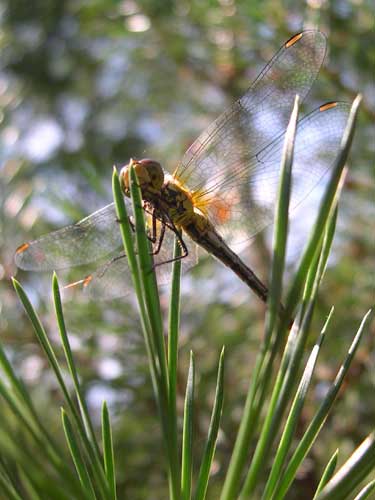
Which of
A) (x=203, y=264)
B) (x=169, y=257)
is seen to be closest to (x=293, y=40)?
(x=169, y=257)

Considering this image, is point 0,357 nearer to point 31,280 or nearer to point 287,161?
point 287,161

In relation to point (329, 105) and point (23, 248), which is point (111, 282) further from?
point (329, 105)

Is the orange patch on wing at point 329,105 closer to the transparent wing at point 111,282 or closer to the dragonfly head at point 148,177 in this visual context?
the dragonfly head at point 148,177

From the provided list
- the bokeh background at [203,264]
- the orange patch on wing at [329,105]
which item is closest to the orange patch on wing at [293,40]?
the orange patch on wing at [329,105]

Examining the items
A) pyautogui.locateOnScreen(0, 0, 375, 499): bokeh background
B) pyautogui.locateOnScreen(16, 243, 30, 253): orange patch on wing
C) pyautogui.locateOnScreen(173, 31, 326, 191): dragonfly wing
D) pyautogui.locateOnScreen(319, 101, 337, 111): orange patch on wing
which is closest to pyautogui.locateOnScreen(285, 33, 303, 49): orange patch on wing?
pyautogui.locateOnScreen(173, 31, 326, 191): dragonfly wing

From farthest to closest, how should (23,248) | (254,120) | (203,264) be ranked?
(203,264) < (254,120) < (23,248)

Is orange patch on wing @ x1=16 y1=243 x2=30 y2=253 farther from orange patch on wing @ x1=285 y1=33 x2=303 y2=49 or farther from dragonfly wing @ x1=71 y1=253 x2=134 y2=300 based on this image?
orange patch on wing @ x1=285 y1=33 x2=303 y2=49
